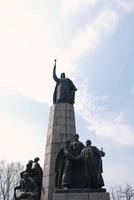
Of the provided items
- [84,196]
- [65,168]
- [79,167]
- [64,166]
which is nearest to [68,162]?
[65,168]

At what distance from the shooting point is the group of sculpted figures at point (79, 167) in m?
13.2

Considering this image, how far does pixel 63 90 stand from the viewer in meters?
17.5

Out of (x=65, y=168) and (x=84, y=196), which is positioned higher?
(x=65, y=168)

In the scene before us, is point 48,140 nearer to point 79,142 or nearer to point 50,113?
point 50,113

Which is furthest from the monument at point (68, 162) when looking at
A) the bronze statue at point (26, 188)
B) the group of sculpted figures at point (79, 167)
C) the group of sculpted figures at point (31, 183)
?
the bronze statue at point (26, 188)

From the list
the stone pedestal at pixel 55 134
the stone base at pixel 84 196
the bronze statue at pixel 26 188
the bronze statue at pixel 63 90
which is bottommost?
the stone base at pixel 84 196

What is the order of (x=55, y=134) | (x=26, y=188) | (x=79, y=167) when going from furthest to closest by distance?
(x=55, y=134), (x=26, y=188), (x=79, y=167)

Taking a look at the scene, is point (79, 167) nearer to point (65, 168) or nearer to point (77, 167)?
point (77, 167)

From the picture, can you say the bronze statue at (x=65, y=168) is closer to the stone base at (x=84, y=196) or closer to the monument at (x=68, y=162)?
the monument at (x=68, y=162)

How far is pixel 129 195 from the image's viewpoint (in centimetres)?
4369

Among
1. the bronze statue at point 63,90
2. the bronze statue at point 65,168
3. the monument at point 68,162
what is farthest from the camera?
the bronze statue at point 63,90

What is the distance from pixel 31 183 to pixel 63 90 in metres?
5.01

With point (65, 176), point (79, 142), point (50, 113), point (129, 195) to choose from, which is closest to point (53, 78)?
point (50, 113)

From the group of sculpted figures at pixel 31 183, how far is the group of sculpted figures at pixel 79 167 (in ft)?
6.08
